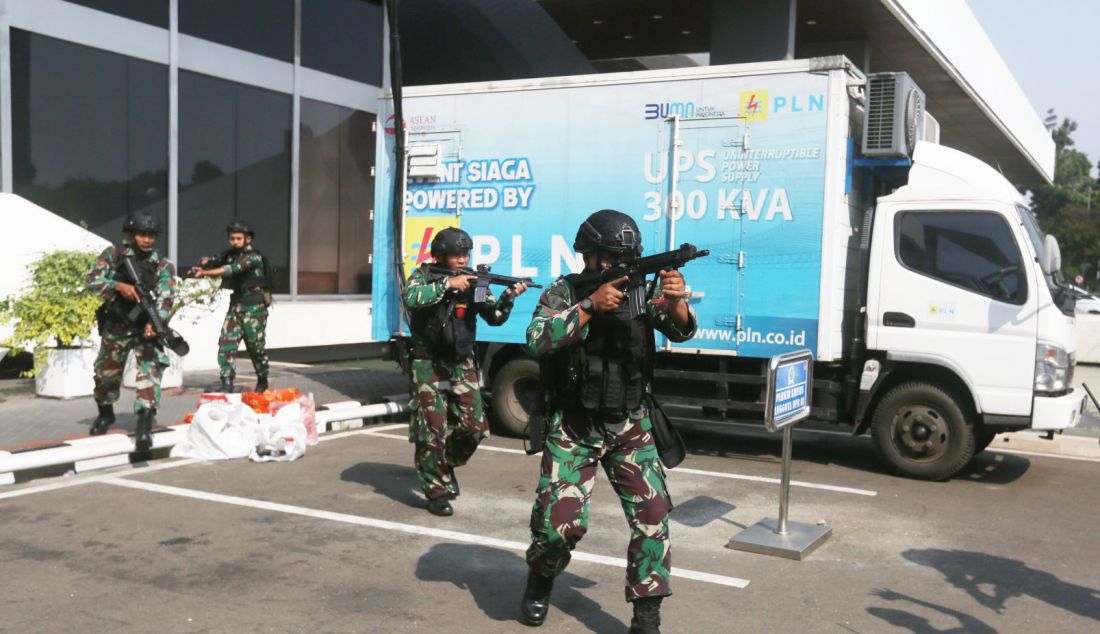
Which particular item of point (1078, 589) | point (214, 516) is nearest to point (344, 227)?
point (214, 516)

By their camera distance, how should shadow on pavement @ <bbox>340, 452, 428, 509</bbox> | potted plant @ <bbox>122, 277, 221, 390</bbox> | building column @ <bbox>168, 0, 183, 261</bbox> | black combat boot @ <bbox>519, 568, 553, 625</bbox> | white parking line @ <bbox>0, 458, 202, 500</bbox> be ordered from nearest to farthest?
black combat boot @ <bbox>519, 568, 553, 625</bbox>
white parking line @ <bbox>0, 458, 202, 500</bbox>
shadow on pavement @ <bbox>340, 452, 428, 509</bbox>
potted plant @ <bbox>122, 277, 221, 390</bbox>
building column @ <bbox>168, 0, 183, 261</bbox>

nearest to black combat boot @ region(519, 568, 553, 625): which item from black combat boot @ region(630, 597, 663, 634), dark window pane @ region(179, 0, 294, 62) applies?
black combat boot @ region(630, 597, 663, 634)

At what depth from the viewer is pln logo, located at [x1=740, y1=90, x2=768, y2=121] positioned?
27.0 ft

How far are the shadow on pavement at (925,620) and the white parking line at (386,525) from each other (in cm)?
74

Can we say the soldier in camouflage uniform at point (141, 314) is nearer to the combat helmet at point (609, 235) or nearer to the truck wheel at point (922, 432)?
the combat helmet at point (609, 235)

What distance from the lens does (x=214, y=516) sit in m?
6.20

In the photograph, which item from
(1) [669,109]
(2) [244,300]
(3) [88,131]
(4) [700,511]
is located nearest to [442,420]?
(4) [700,511]

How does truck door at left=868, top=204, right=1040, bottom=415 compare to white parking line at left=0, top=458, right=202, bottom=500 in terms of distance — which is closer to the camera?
white parking line at left=0, top=458, right=202, bottom=500

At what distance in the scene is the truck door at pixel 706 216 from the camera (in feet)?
27.5

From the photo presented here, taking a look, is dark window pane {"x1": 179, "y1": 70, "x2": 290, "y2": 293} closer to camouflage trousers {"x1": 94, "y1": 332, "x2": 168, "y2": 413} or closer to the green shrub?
the green shrub

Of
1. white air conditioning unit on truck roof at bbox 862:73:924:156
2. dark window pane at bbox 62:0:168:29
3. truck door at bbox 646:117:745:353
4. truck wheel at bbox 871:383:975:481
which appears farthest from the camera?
dark window pane at bbox 62:0:168:29

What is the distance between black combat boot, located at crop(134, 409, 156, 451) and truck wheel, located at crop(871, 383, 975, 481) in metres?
5.93

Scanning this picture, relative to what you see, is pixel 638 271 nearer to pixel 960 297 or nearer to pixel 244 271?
pixel 960 297

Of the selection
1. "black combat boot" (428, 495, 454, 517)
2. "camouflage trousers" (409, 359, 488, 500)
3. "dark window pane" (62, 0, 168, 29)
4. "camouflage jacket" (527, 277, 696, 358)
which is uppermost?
"dark window pane" (62, 0, 168, 29)
